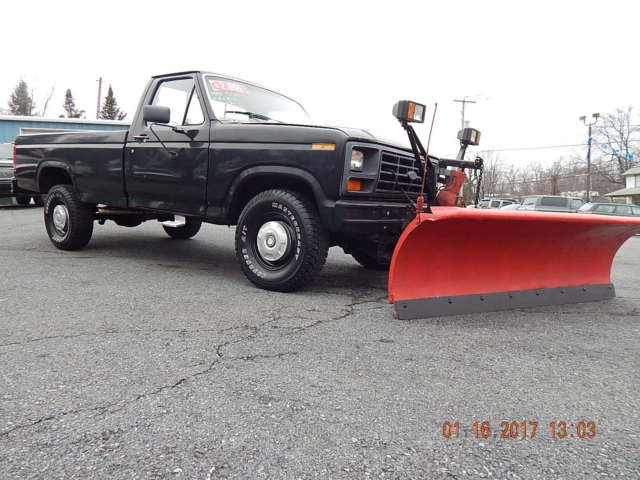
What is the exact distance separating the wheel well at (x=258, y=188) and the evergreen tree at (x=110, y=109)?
6744 centimetres

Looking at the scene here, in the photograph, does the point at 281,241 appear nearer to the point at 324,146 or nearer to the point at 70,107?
the point at 324,146

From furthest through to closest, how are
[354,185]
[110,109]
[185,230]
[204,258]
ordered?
[110,109] → [185,230] → [204,258] → [354,185]

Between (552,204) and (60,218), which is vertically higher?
(552,204)

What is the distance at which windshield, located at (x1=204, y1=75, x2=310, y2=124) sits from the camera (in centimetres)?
475

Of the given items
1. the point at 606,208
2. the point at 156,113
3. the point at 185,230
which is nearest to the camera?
the point at 156,113

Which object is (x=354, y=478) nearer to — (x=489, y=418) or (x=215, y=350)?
(x=489, y=418)

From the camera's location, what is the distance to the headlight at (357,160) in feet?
12.6

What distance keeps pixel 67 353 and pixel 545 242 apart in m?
3.65

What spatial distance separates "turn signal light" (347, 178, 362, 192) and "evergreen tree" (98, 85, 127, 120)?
68419 mm

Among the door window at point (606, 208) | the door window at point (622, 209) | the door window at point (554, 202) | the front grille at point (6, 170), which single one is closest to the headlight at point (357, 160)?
the front grille at point (6, 170)

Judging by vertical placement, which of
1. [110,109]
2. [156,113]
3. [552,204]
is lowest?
[552,204]

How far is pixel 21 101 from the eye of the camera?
219 feet
